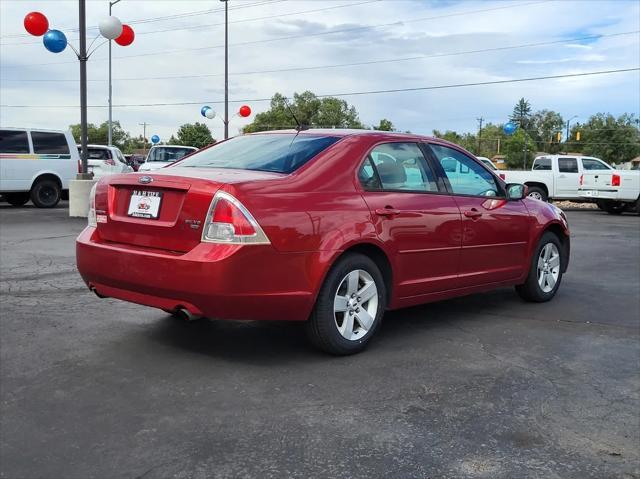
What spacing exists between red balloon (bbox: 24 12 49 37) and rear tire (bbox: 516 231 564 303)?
530 inches

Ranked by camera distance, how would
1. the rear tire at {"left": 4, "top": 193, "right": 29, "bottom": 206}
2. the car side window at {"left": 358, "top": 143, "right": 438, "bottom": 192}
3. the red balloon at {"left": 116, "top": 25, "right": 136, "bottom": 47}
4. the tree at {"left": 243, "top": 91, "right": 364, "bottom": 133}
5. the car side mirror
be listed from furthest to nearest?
the tree at {"left": 243, "top": 91, "right": 364, "bottom": 133} → the rear tire at {"left": 4, "top": 193, "right": 29, "bottom": 206} → the red balloon at {"left": 116, "top": 25, "right": 136, "bottom": 47} → the car side mirror → the car side window at {"left": 358, "top": 143, "right": 438, "bottom": 192}

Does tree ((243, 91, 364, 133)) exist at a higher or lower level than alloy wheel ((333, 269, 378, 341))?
higher

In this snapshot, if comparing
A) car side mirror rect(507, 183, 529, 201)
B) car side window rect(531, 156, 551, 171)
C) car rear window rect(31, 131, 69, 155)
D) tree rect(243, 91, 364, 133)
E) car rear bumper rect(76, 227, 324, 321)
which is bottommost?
car rear bumper rect(76, 227, 324, 321)

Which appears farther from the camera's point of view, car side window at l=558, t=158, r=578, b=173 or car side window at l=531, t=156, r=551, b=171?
car side window at l=531, t=156, r=551, b=171

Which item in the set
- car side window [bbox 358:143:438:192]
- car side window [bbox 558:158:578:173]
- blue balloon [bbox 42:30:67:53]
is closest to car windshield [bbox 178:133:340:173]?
car side window [bbox 358:143:438:192]

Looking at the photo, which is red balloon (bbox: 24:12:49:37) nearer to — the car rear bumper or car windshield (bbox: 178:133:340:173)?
car windshield (bbox: 178:133:340:173)

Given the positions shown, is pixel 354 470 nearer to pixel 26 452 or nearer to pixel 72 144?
pixel 26 452

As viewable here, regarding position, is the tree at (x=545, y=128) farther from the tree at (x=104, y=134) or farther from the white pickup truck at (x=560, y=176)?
the white pickup truck at (x=560, y=176)

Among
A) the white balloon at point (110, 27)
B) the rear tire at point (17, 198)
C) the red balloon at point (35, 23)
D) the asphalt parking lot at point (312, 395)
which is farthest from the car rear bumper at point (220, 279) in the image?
the rear tire at point (17, 198)

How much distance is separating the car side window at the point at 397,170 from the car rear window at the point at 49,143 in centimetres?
1442

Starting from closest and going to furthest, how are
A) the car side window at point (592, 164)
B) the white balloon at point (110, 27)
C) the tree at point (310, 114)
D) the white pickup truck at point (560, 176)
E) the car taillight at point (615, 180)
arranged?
the white balloon at point (110, 27) → the car taillight at point (615, 180) → the white pickup truck at point (560, 176) → the car side window at point (592, 164) → the tree at point (310, 114)

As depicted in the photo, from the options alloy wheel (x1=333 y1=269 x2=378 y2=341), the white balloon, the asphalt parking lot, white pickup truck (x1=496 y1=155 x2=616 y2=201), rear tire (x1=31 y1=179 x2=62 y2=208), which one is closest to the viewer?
the asphalt parking lot

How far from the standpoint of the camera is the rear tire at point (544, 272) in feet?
20.6

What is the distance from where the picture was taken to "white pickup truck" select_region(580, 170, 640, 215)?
20578 mm
